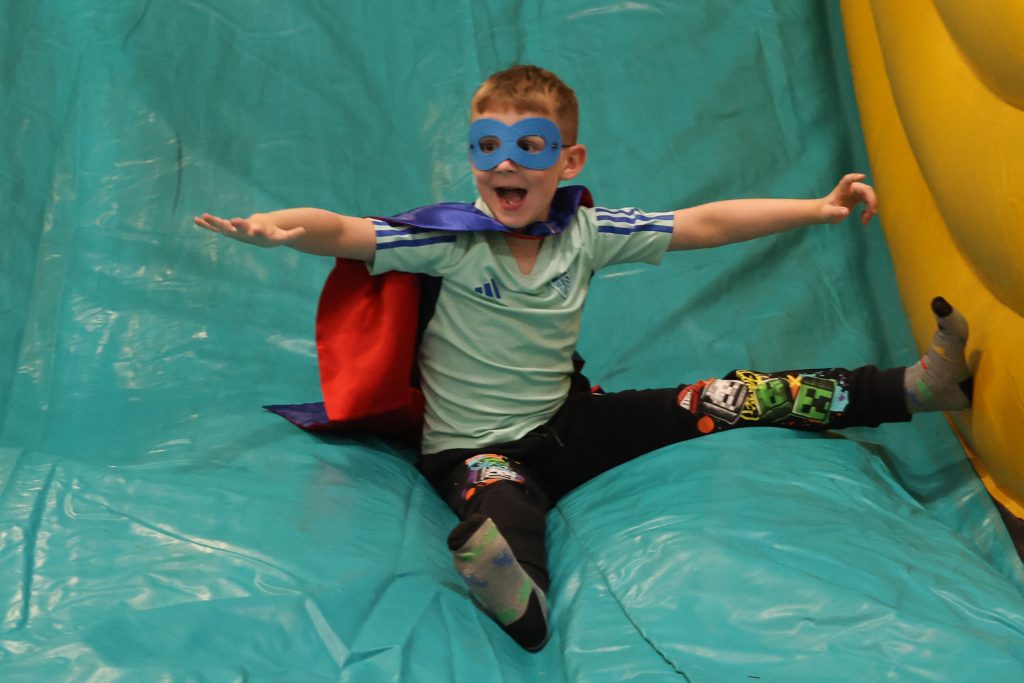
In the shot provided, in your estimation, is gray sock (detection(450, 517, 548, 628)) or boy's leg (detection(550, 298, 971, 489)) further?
boy's leg (detection(550, 298, 971, 489))

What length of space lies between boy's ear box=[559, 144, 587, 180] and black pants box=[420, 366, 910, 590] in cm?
29

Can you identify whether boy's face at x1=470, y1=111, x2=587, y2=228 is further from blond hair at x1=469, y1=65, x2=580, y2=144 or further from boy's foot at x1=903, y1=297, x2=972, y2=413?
boy's foot at x1=903, y1=297, x2=972, y2=413

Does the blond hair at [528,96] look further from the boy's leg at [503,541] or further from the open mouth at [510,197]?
the boy's leg at [503,541]

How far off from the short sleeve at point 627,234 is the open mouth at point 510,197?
12 cm

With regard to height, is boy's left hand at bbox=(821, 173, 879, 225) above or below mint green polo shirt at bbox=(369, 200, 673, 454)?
above

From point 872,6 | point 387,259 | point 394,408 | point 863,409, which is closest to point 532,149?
point 387,259

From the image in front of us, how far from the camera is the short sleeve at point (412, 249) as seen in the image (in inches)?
55.9

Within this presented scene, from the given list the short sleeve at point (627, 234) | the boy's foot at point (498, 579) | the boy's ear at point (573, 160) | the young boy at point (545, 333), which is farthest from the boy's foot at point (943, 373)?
the boy's foot at point (498, 579)

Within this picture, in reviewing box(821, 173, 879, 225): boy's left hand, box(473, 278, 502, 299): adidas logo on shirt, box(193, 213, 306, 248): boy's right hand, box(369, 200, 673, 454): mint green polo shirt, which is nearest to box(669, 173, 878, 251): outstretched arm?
box(821, 173, 879, 225): boy's left hand

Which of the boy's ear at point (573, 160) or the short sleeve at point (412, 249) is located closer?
the short sleeve at point (412, 249)

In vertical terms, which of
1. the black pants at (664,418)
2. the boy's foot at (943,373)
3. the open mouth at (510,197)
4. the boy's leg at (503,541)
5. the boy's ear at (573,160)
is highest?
the boy's ear at (573,160)

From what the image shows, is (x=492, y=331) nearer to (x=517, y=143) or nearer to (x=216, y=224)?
(x=517, y=143)

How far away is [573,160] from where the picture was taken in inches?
61.0

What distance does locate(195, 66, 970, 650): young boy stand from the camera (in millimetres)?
1437
